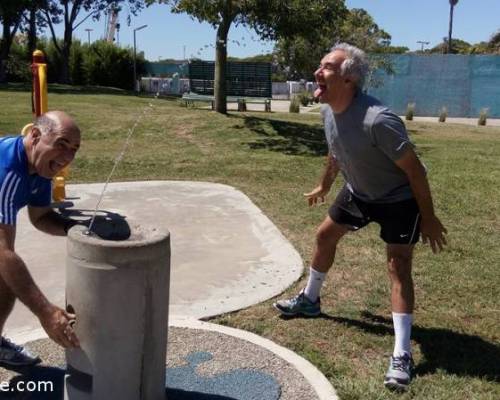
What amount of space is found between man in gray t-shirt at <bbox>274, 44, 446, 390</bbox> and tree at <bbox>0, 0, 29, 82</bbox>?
2850 centimetres

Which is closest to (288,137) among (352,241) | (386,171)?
(352,241)

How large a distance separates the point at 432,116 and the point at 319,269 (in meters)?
22.7

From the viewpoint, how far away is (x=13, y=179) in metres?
2.70

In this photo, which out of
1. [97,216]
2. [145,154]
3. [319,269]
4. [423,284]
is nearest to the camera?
[97,216]

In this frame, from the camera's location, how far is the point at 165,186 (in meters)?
7.90

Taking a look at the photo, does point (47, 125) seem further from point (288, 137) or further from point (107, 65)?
point (107, 65)

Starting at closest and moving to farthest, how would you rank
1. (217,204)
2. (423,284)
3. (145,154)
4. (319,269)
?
(319,269)
(423,284)
(217,204)
(145,154)

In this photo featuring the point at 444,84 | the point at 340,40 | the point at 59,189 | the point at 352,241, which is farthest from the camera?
the point at 340,40

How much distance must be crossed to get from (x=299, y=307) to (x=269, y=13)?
30.1 feet

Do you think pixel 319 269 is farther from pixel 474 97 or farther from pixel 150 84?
pixel 150 84

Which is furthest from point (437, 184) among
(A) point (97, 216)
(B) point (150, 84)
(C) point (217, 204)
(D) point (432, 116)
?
(B) point (150, 84)

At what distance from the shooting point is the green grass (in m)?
3.58

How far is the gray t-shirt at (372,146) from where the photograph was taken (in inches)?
127

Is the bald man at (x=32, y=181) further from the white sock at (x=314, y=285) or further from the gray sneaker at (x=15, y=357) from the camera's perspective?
the white sock at (x=314, y=285)
